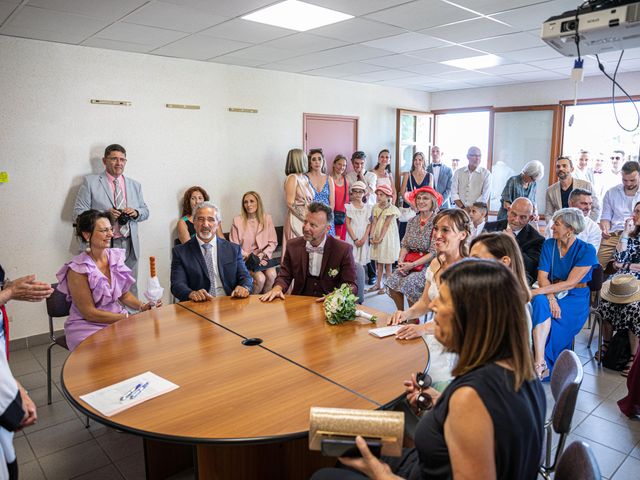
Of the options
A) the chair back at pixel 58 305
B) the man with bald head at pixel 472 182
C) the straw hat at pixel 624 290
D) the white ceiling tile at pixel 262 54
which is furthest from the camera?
the man with bald head at pixel 472 182

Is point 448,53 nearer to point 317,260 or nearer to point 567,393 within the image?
point 317,260

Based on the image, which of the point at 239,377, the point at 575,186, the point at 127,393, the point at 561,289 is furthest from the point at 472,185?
the point at 127,393

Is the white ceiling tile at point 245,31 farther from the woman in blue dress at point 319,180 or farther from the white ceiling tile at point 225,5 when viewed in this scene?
the woman in blue dress at point 319,180

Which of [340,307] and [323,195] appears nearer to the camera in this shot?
[340,307]

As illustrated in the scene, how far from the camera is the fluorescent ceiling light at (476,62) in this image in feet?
17.7

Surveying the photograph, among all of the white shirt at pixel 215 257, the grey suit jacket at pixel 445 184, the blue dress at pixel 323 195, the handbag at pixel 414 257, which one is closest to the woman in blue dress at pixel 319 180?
the blue dress at pixel 323 195

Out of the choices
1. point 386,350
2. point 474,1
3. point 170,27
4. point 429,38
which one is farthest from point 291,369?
point 429,38

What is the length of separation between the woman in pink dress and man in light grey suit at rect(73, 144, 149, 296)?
98.1 inches

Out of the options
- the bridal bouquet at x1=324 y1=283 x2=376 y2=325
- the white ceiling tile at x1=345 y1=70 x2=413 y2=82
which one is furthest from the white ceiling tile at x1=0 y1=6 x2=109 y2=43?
the white ceiling tile at x1=345 y1=70 x2=413 y2=82

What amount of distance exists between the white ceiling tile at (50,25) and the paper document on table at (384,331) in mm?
3264

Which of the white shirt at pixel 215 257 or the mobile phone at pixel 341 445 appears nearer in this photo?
the mobile phone at pixel 341 445

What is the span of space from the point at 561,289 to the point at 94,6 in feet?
13.3

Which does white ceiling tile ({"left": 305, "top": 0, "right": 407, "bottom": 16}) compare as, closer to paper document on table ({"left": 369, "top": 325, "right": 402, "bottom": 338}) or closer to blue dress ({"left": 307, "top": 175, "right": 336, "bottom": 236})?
paper document on table ({"left": 369, "top": 325, "right": 402, "bottom": 338})

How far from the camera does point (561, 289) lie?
352 centimetres
